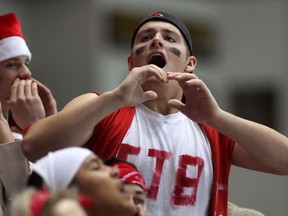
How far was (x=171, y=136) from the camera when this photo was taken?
3.36m

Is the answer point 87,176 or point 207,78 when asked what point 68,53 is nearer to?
point 207,78

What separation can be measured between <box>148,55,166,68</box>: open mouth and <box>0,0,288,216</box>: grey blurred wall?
5.90 metres

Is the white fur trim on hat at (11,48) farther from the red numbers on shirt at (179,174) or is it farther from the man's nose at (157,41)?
the red numbers on shirt at (179,174)

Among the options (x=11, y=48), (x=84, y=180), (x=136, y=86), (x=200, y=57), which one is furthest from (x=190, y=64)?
(x=200, y=57)

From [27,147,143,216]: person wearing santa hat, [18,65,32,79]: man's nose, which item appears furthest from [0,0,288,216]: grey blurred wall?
[27,147,143,216]: person wearing santa hat

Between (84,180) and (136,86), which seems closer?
(84,180)

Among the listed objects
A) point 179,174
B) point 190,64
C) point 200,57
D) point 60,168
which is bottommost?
point 200,57

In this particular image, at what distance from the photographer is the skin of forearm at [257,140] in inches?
126

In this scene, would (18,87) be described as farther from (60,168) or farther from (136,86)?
(60,168)

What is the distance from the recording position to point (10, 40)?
4207 millimetres

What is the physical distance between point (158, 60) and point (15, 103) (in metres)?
0.74

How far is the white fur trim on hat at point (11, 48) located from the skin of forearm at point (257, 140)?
132 centimetres

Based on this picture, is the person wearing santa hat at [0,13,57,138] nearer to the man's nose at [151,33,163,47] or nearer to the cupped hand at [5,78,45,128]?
the cupped hand at [5,78,45,128]

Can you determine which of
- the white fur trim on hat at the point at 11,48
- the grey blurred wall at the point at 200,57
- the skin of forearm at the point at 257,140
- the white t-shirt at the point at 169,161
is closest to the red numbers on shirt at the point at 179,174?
the white t-shirt at the point at 169,161
